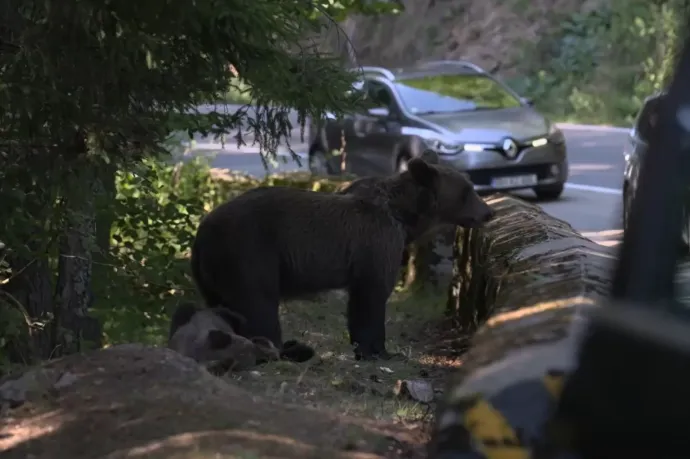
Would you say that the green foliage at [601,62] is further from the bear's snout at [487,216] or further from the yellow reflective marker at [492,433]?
the yellow reflective marker at [492,433]

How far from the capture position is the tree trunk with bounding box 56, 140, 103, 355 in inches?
290

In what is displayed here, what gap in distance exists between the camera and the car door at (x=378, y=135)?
17.0 metres

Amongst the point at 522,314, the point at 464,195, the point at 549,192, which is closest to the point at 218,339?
the point at 464,195

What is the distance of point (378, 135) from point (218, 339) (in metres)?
10.9

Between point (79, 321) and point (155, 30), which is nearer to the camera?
point (155, 30)

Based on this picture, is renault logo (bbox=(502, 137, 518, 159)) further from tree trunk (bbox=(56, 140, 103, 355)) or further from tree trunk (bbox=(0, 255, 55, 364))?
tree trunk (bbox=(0, 255, 55, 364))

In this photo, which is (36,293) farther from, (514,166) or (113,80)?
(514,166)

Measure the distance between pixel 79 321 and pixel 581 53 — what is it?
30033mm

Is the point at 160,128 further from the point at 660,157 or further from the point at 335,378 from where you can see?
the point at 660,157

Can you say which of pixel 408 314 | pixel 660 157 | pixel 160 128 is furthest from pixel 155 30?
pixel 408 314

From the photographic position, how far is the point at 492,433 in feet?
10.1

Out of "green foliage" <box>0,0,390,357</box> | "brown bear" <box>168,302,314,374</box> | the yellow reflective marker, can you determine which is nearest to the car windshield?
"green foliage" <box>0,0,390,357</box>

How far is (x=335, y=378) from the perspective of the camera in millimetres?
6355

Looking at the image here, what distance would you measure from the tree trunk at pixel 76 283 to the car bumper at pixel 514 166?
27.1 ft
